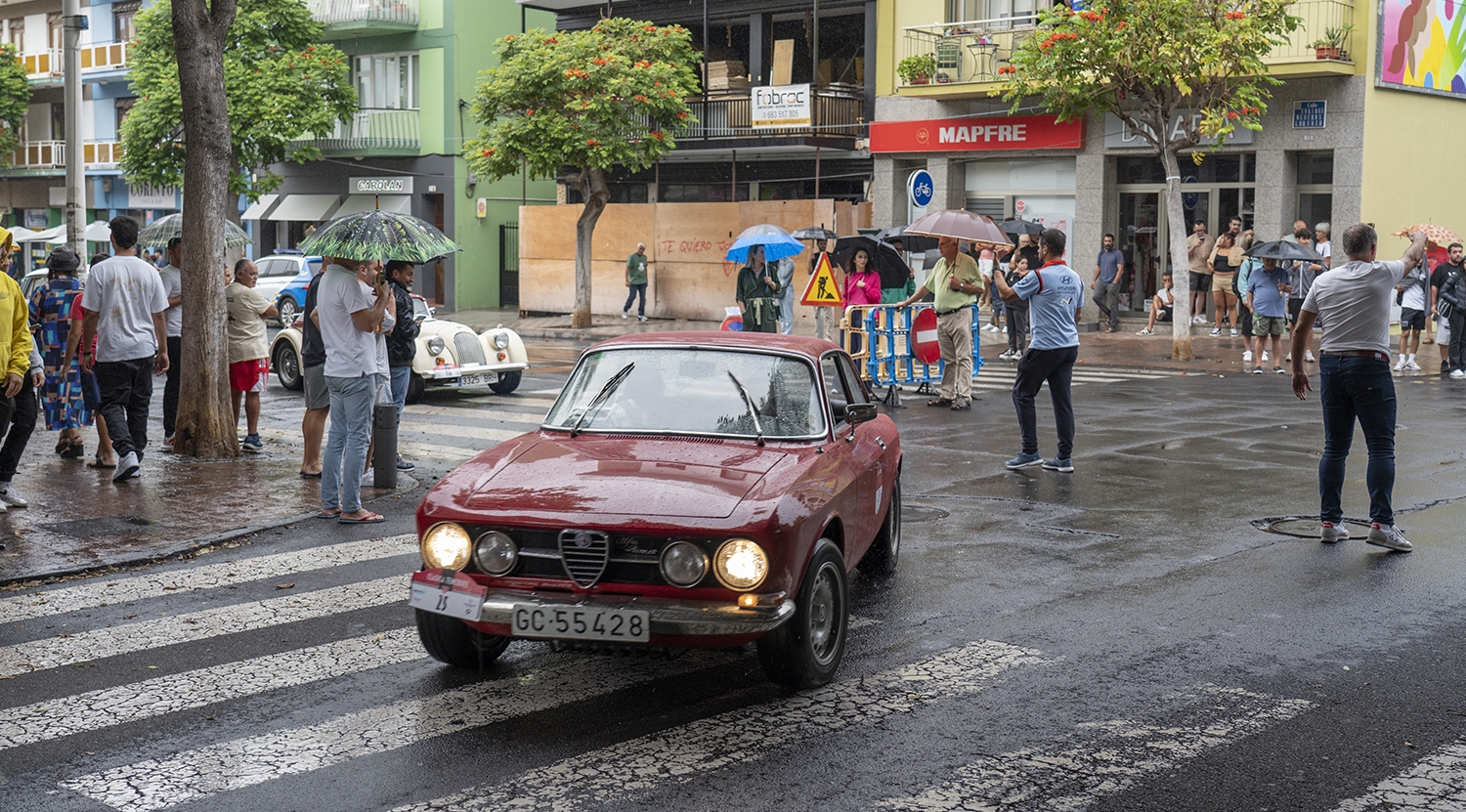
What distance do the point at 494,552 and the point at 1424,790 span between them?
3.35 metres

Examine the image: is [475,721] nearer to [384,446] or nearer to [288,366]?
[384,446]

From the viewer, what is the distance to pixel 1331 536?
890 centimetres

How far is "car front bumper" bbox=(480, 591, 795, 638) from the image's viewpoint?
535 centimetres

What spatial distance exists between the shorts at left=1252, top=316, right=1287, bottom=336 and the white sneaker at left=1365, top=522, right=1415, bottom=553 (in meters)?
13.0

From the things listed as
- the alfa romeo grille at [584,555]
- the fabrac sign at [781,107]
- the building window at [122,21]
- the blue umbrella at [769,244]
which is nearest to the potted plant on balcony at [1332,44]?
the fabrac sign at [781,107]

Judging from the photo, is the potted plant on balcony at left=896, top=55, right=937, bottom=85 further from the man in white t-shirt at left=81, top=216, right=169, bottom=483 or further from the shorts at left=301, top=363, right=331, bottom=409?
the shorts at left=301, top=363, right=331, bottom=409

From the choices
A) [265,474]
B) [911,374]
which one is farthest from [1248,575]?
[911,374]

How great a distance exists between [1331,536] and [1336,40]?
19.8 meters

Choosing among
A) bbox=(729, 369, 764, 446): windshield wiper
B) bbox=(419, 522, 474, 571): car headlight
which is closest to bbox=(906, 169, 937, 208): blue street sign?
bbox=(729, 369, 764, 446): windshield wiper

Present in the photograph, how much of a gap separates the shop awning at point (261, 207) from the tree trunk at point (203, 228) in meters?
33.7

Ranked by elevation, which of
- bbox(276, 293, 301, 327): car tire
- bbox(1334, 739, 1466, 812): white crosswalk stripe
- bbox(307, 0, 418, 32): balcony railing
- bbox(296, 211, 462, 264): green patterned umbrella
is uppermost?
bbox(307, 0, 418, 32): balcony railing

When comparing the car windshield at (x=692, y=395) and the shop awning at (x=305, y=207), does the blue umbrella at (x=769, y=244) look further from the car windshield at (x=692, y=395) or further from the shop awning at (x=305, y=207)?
the shop awning at (x=305, y=207)

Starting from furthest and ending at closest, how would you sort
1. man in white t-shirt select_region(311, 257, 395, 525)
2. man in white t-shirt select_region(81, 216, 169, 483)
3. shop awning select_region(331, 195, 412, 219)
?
shop awning select_region(331, 195, 412, 219) < man in white t-shirt select_region(81, 216, 169, 483) < man in white t-shirt select_region(311, 257, 395, 525)

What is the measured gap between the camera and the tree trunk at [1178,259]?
23453mm
